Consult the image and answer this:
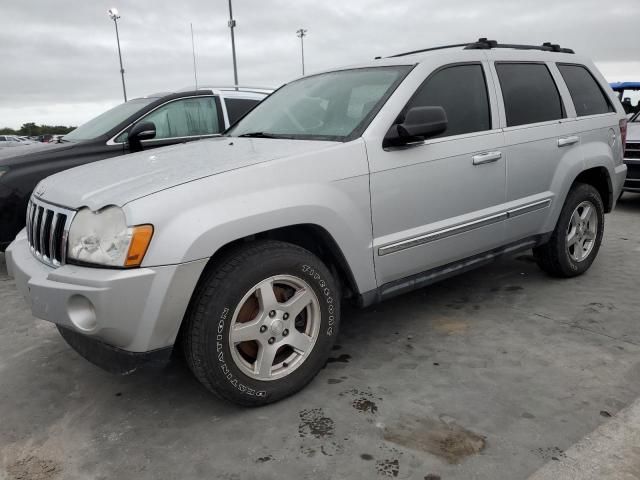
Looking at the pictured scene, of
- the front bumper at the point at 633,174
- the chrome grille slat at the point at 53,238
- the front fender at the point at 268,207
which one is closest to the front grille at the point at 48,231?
the chrome grille slat at the point at 53,238

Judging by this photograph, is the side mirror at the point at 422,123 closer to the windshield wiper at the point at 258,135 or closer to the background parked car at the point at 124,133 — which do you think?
the windshield wiper at the point at 258,135

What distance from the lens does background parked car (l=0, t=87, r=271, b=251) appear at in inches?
189

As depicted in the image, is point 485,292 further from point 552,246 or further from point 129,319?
point 129,319

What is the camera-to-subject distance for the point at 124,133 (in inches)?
217

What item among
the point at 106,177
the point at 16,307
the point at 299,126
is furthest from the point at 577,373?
the point at 16,307

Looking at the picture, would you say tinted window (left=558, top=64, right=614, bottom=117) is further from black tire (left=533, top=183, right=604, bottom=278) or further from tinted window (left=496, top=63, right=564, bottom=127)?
black tire (left=533, top=183, right=604, bottom=278)

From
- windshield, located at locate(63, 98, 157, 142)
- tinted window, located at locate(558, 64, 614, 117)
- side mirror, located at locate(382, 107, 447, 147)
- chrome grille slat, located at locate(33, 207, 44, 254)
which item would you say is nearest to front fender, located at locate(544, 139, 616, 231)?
tinted window, located at locate(558, 64, 614, 117)

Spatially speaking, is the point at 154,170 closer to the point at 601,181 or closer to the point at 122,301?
the point at 122,301

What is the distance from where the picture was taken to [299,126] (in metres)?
3.38

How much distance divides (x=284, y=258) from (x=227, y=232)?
326mm

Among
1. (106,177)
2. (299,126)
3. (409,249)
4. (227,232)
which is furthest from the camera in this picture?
(299,126)

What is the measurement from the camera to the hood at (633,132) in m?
7.33

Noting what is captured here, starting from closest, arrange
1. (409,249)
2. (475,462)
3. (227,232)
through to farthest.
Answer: (475,462), (227,232), (409,249)

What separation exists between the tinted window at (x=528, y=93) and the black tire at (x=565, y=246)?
2.16 feet
